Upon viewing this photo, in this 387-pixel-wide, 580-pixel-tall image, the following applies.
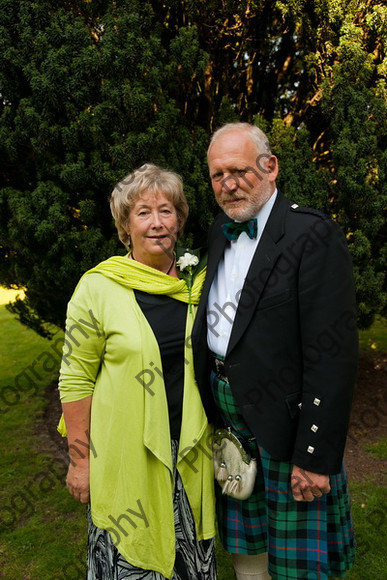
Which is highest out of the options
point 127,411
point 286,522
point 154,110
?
point 154,110

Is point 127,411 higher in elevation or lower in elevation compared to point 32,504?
higher

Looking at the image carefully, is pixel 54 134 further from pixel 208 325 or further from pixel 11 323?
pixel 11 323

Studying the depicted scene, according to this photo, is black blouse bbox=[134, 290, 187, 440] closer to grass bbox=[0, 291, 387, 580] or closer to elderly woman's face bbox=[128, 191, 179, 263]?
elderly woman's face bbox=[128, 191, 179, 263]

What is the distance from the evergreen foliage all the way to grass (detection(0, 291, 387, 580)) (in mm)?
1277

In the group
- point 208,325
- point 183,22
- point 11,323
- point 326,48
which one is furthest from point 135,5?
point 11,323

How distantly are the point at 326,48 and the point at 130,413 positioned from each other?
9.21 feet

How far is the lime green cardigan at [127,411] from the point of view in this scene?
66.2 inches

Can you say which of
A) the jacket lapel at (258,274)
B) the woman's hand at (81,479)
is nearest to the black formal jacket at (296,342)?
the jacket lapel at (258,274)

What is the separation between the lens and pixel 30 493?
10.7 feet

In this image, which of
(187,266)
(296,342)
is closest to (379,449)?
(296,342)

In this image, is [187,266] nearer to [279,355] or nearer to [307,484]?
[279,355]

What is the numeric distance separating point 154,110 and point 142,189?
1278 millimetres

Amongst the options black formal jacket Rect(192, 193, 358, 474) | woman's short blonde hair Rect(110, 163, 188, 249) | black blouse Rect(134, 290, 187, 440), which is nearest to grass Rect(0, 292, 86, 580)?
black blouse Rect(134, 290, 187, 440)

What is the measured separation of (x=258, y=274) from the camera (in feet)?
5.50
